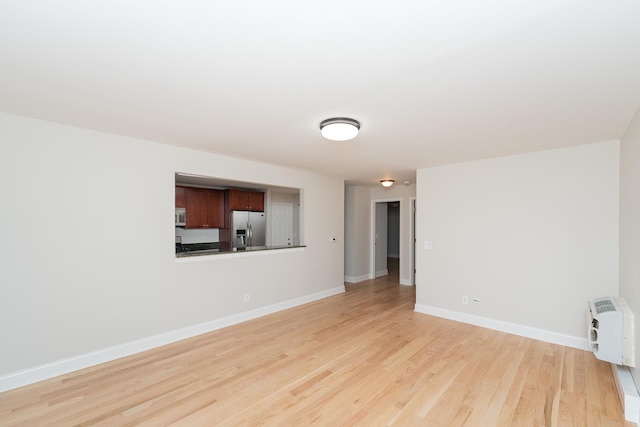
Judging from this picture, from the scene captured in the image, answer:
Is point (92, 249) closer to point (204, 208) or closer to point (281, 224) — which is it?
point (204, 208)

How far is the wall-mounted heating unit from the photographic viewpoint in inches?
98.4

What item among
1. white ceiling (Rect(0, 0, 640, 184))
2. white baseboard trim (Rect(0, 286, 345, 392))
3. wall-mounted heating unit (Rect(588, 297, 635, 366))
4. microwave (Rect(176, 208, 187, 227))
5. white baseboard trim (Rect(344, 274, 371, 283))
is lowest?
white baseboard trim (Rect(344, 274, 371, 283))

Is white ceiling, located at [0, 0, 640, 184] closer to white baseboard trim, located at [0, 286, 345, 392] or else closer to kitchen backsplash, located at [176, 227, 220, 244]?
white baseboard trim, located at [0, 286, 345, 392]

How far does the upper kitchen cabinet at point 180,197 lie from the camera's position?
18.1 ft

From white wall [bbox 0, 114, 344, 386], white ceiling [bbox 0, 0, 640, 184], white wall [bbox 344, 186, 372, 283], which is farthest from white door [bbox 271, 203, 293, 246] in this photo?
white ceiling [bbox 0, 0, 640, 184]

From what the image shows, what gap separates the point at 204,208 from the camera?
19.3 ft

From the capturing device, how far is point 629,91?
79.7 inches

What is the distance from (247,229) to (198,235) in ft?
3.43

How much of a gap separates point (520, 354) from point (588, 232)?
1.63 m

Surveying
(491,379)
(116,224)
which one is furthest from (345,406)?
(116,224)

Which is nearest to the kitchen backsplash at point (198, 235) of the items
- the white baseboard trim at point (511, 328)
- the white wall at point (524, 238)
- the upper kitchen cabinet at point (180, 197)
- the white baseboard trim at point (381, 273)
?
the upper kitchen cabinet at point (180, 197)

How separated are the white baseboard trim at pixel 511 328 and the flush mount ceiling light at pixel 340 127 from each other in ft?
11.2

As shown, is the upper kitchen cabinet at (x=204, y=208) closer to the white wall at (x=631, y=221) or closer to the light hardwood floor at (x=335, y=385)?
the light hardwood floor at (x=335, y=385)

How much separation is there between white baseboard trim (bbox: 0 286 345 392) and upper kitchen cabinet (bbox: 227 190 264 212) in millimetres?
2373
